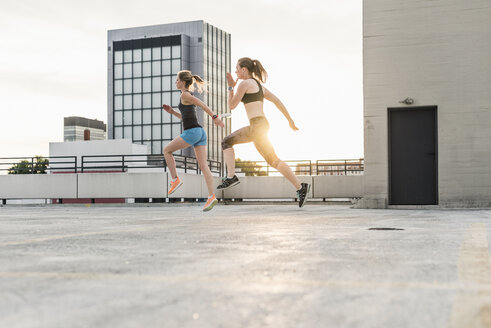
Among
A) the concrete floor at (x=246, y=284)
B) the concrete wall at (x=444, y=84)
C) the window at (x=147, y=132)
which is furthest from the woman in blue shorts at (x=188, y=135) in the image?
the window at (x=147, y=132)

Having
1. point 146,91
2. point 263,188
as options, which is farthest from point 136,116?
point 263,188

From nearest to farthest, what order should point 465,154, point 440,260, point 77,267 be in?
point 77,267
point 440,260
point 465,154

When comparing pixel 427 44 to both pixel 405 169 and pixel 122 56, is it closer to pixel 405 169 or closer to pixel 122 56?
pixel 405 169

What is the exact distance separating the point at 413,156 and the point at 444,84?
202cm

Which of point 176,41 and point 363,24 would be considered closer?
point 363,24

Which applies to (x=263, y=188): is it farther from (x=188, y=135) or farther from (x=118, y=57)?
(x=118, y=57)

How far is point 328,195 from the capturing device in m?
26.5

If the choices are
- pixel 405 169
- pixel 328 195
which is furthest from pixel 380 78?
pixel 328 195

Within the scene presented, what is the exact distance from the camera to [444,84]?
47.3ft

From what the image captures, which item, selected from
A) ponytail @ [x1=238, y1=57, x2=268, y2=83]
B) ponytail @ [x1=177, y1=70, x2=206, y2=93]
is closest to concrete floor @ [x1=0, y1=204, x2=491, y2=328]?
ponytail @ [x1=238, y1=57, x2=268, y2=83]

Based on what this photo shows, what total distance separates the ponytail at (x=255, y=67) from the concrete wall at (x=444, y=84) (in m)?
6.43

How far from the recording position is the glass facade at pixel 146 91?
258 feet

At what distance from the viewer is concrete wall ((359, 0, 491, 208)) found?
1430cm

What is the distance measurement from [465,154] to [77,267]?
13117mm
